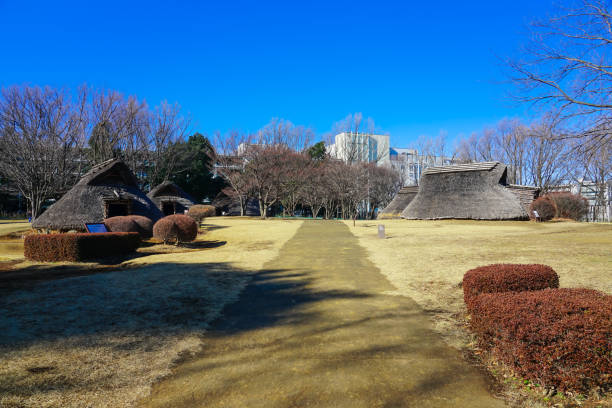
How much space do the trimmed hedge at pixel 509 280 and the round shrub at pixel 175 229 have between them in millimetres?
13935

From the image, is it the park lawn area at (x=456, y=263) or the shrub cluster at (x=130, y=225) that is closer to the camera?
the park lawn area at (x=456, y=263)

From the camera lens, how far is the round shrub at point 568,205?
2723 centimetres

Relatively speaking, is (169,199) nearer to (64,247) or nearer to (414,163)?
(64,247)

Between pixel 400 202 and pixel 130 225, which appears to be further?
pixel 400 202

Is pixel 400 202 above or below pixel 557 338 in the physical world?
above

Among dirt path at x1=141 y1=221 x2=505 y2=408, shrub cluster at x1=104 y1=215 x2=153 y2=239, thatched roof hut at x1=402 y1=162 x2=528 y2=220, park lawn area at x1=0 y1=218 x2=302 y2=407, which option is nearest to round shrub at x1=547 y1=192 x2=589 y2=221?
thatched roof hut at x1=402 y1=162 x2=528 y2=220

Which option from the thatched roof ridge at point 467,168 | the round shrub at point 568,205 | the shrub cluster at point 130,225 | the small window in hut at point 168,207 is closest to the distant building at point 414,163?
the thatched roof ridge at point 467,168

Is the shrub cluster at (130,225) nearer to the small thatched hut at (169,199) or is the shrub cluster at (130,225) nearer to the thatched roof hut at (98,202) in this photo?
the thatched roof hut at (98,202)

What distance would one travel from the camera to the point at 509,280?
4.77m

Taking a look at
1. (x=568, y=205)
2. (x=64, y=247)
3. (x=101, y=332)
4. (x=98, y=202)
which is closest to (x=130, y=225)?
(x=98, y=202)

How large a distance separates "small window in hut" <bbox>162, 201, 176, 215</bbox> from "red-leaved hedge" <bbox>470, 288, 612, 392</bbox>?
1376 inches

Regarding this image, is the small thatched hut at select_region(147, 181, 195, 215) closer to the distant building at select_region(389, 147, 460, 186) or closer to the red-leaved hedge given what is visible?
the red-leaved hedge

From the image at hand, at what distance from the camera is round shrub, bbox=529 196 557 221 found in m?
27.0

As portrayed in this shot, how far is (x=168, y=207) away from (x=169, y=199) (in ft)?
5.54
